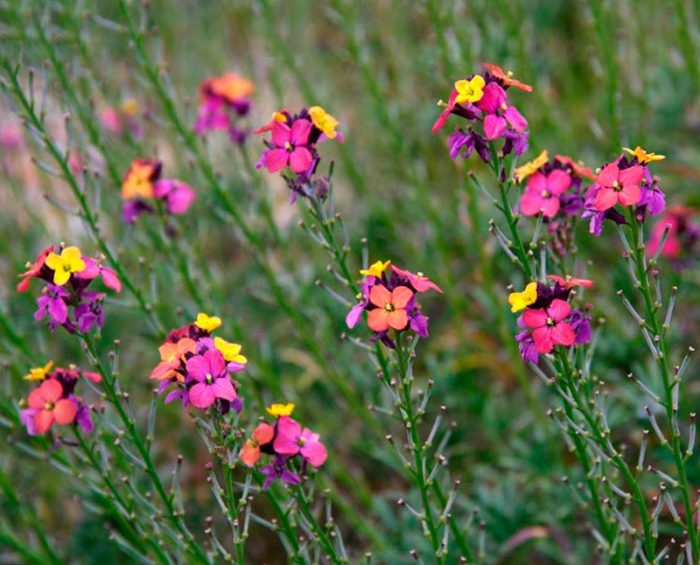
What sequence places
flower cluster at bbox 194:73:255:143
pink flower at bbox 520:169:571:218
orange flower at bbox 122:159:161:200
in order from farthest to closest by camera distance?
flower cluster at bbox 194:73:255:143, orange flower at bbox 122:159:161:200, pink flower at bbox 520:169:571:218

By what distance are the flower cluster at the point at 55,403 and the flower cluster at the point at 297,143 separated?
2.36ft

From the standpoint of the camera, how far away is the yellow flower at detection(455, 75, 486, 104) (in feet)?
6.15

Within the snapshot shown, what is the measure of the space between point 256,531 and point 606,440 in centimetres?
218

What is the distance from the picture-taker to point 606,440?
1.95 metres

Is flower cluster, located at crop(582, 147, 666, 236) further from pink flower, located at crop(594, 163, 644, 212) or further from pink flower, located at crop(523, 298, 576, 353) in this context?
pink flower, located at crop(523, 298, 576, 353)

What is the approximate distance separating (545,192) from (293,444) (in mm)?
915

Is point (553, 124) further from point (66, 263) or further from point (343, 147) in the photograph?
point (66, 263)

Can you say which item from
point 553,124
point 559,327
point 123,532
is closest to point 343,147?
point 553,124

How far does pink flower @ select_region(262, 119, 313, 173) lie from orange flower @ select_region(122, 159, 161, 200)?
0.93 metres

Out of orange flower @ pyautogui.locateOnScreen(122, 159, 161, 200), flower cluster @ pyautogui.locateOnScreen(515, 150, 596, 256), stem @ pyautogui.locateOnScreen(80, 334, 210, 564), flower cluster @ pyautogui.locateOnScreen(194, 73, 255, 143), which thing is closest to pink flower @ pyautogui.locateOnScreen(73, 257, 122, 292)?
stem @ pyautogui.locateOnScreen(80, 334, 210, 564)

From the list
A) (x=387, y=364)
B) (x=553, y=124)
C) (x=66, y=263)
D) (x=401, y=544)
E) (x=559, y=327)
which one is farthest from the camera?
(x=553, y=124)

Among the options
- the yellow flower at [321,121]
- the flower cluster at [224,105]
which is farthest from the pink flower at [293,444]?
the flower cluster at [224,105]

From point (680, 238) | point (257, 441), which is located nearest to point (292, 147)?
point (257, 441)

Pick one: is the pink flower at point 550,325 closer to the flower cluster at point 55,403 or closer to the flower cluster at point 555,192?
the flower cluster at point 555,192
